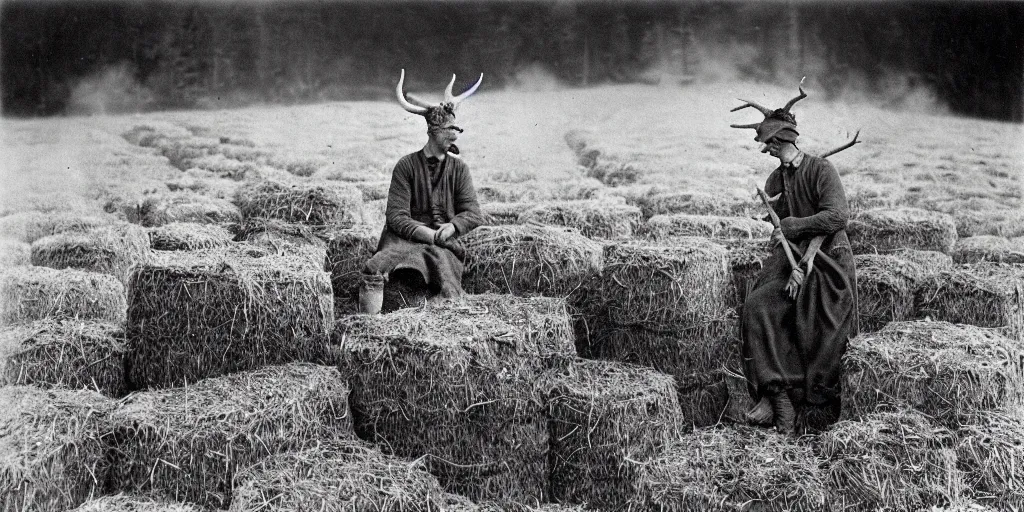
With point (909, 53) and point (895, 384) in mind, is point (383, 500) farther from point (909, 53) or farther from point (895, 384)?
point (909, 53)

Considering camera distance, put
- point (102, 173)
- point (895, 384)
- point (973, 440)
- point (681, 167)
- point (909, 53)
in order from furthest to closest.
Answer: point (681, 167)
point (909, 53)
point (102, 173)
point (895, 384)
point (973, 440)

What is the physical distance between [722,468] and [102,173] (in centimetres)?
648

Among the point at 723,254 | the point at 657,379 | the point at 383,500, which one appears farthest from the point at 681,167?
the point at 383,500

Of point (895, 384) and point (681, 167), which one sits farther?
point (681, 167)

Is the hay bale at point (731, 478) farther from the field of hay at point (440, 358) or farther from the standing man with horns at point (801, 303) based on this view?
the standing man with horns at point (801, 303)

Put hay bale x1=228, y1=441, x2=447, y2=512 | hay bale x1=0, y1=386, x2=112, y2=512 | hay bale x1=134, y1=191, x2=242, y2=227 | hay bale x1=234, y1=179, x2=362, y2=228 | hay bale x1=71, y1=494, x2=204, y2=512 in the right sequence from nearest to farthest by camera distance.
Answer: hay bale x1=228, y1=441, x2=447, y2=512, hay bale x1=71, y1=494, x2=204, y2=512, hay bale x1=0, y1=386, x2=112, y2=512, hay bale x1=234, y1=179, x2=362, y2=228, hay bale x1=134, y1=191, x2=242, y2=227

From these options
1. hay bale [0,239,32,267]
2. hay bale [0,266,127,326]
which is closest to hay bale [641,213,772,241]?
hay bale [0,266,127,326]

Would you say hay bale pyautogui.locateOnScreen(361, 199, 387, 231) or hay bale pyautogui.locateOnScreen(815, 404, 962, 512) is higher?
hay bale pyautogui.locateOnScreen(361, 199, 387, 231)

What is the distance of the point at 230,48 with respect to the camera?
8.92 meters

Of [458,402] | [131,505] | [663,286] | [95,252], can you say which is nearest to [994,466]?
[663,286]

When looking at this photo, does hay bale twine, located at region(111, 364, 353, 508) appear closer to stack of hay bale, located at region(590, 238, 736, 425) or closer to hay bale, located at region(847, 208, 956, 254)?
stack of hay bale, located at region(590, 238, 736, 425)

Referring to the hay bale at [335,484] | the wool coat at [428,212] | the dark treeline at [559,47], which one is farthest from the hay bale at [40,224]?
the hay bale at [335,484]

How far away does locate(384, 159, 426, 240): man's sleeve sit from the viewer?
6715mm

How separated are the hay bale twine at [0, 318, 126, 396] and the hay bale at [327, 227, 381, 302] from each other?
1910 millimetres
